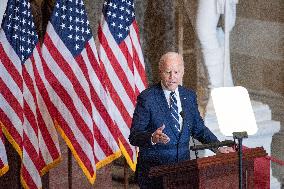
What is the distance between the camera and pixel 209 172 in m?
5.48

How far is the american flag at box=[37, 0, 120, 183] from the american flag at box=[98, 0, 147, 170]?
14cm

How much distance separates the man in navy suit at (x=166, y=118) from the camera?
552 cm

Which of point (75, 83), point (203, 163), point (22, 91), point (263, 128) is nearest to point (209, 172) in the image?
point (203, 163)

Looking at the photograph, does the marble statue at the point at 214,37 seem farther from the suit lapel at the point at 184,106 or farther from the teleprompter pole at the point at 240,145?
the teleprompter pole at the point at 240,145

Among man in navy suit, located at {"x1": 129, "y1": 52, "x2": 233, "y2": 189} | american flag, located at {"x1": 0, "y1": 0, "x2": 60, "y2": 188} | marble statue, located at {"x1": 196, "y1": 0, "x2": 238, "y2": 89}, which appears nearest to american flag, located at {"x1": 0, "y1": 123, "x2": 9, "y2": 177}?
american flag, located at {"x1": 0, "y1": 0, "x2": 60, "y2": 188}

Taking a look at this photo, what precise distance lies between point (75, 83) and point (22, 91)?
48 cm

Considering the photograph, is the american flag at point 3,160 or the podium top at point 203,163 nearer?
the podium top at point 203,163

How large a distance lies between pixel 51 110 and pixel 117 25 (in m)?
1.05

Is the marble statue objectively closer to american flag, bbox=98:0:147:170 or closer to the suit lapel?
american flag, bbox=98:0:147:170

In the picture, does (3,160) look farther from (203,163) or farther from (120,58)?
(203,163)

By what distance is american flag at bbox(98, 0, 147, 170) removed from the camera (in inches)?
296

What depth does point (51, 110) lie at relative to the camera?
283 inches

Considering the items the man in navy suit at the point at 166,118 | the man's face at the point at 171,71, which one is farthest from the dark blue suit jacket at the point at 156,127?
the man's face at the point at 171,71

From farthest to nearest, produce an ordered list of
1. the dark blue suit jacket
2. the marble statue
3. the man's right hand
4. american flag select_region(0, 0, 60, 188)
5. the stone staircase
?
the stone staircase < the marble statue < american flag select_region(0, 0, 60, 188) < the dark blue suit jacket < the man's right hand
